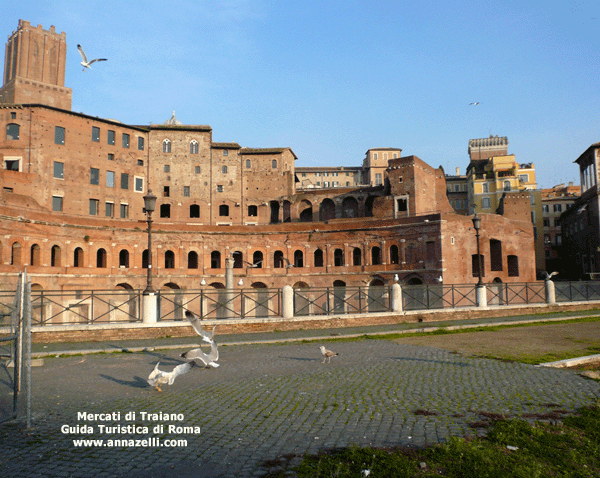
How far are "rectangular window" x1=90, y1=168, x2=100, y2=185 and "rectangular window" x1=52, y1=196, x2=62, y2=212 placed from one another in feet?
11.0

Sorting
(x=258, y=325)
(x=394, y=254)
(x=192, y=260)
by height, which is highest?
(x=394, y=254)

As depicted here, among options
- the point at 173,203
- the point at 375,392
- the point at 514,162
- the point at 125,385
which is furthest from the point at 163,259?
the point at 514,162

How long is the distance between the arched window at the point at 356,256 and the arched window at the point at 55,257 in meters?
24.3

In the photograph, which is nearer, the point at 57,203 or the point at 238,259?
the point at 57,203

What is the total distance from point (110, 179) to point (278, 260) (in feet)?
59.3

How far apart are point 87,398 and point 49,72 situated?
61706mm

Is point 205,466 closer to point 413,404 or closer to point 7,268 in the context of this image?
point 413,404

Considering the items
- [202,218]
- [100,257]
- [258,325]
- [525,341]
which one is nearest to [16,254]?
[100,257]

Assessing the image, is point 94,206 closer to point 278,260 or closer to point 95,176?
point 95,176

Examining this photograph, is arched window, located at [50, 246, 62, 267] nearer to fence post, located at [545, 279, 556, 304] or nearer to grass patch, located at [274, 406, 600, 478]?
fence post, located at [545, 279, 556, 304]

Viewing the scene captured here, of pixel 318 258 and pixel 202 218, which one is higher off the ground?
pixel 202 218

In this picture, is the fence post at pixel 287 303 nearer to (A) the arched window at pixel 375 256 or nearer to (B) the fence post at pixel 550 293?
(B) the fence post at pixel 550 293

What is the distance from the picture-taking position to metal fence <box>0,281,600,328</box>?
58.4 ft

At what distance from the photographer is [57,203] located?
40.7 meters
